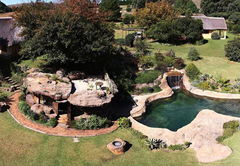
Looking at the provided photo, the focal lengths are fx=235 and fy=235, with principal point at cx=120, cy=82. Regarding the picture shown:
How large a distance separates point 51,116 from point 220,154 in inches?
641

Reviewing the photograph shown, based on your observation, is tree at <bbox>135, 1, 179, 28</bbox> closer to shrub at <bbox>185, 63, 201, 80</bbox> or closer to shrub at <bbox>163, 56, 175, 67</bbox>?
shrub at <bbox>163, 56, 175, 67</bbox>

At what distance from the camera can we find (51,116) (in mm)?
24234

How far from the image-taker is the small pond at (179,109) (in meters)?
27.1

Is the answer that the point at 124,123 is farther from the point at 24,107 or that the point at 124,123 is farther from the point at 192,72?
the point at 192,72

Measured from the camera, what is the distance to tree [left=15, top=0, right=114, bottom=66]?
89.1 feet

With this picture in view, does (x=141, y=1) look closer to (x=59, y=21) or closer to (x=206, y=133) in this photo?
(x=59, y=21)

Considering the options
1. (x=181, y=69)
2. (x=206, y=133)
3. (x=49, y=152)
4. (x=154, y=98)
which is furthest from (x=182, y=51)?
(x=49, y=152)

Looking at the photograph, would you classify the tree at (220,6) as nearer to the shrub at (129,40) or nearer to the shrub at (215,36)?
the shrub at (215,36)

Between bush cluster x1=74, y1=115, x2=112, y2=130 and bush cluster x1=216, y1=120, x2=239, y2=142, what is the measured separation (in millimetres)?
11332

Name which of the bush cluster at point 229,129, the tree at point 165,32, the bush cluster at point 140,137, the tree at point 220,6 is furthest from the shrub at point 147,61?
the tree at point 220,6

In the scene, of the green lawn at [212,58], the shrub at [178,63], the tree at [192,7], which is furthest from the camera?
the tree at [192,7]

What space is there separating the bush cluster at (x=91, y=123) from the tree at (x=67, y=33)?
8.23 m

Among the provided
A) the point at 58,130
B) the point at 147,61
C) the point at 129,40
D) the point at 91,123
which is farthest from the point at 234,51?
the point at 58,130

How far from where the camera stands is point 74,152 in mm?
20422
